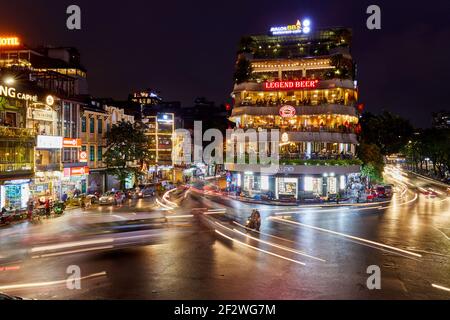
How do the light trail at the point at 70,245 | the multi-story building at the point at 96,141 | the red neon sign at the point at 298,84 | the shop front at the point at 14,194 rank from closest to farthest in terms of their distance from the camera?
1. the light trail at the point at 70,245
2. the shop front at the point at 14,194
3. the multi-story building at the point at 96,141
4. the red neon sign at the point at 298,84

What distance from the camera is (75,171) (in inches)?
1953

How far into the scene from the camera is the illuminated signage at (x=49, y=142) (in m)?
42.8

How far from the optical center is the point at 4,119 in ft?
130

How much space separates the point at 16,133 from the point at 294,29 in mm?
43321

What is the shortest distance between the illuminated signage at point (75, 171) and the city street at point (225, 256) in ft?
41.3

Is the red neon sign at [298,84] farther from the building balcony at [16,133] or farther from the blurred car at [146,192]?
the building balcony at [16,133]

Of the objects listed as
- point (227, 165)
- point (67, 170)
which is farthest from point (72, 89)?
point (227, 165)

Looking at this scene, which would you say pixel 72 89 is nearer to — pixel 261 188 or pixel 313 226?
pixel 261 188

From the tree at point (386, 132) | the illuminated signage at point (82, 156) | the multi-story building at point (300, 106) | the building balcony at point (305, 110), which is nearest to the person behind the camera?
the illuminated signage at point (82, 156)

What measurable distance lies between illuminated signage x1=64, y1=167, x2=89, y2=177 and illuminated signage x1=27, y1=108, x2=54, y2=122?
6.11 meters

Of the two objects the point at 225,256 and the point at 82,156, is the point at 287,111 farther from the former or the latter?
the point at 225,256

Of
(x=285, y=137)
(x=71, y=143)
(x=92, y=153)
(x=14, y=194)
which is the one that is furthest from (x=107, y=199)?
(x=285, y=137)

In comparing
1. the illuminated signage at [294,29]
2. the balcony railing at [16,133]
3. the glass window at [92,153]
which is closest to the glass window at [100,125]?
the glass window at [92,153]
